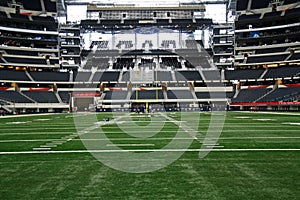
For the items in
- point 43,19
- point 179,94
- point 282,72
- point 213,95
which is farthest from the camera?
point 43,19

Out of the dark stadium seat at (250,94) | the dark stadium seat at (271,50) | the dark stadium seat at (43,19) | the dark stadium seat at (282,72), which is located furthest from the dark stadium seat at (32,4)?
the dark stadium seat at (282,72)

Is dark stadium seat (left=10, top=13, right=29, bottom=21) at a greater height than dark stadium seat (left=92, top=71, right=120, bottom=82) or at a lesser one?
greater

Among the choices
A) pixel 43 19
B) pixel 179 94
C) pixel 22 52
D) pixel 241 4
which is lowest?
pixel 179 94

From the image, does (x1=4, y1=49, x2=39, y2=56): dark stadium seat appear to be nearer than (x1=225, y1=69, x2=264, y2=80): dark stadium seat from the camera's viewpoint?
No

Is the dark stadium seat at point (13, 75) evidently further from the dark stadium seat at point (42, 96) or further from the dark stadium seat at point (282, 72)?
the dark stadium seat at point (282, 72)

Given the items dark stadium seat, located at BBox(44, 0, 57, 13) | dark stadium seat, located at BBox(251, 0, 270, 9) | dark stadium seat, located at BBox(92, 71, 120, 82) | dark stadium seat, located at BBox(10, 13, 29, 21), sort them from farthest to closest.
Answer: dark stadium seat, located at BBox(44, 0, 57, 13) < dark stadium seat, located at BBox(251, 0, 270, 9) < dark stadium seat, located at BBox(92, 71, 120, 82) < dark stadium seat, located at BBox(10, 13, 29, 21)

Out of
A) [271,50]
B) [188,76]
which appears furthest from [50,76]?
[271,50]

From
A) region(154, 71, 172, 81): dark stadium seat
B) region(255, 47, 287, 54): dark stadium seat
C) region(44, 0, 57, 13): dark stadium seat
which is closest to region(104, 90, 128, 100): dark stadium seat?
region(154, 71, 172, 81): dark stadium seat

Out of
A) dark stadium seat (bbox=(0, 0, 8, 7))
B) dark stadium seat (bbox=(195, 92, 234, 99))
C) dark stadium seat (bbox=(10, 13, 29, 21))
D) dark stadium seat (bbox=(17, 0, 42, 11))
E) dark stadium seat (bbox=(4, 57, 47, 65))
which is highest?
dark stadium seat (bbox=(17, 0, 42, 11))

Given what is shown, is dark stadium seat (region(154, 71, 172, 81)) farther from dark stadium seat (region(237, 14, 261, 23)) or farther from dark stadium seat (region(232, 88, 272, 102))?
dark stadium seat (region(237, 14, 261, 23))

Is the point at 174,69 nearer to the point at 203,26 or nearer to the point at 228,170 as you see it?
the point at 203,26

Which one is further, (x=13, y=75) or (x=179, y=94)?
(x=179, y=94)

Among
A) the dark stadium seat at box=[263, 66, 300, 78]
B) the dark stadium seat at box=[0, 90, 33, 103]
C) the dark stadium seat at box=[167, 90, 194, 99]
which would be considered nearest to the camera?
the dark stadium seat at box=[0, 90, 33, 103]

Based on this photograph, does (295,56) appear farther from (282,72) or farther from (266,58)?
(266,58)
